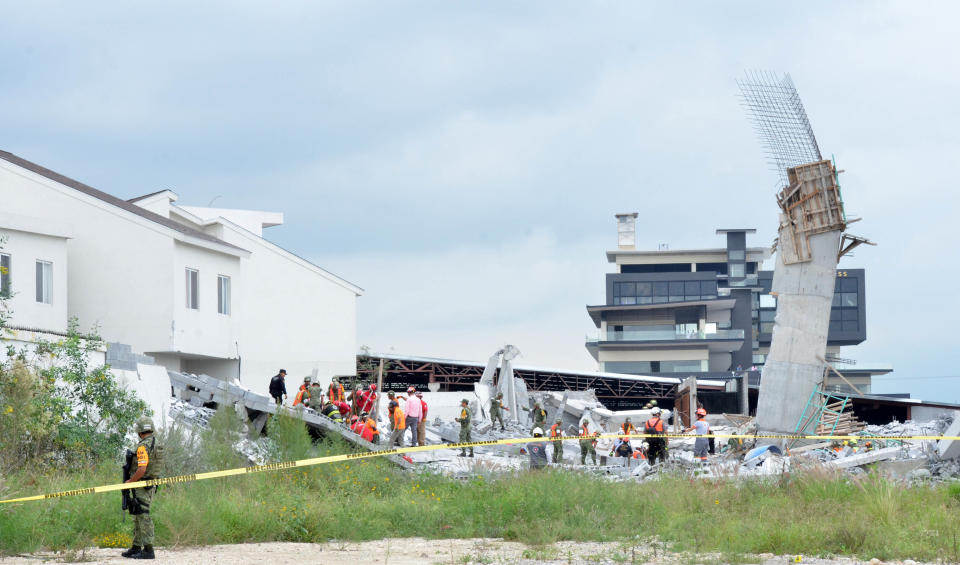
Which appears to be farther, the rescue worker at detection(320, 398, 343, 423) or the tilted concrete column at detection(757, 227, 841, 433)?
the tilted concrete column at detection(757, 227, 841, 433)

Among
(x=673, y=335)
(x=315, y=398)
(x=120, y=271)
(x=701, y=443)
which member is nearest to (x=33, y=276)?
(x=120, y=271)

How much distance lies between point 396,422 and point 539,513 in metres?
10.4

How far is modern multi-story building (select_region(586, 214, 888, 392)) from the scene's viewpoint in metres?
86.0

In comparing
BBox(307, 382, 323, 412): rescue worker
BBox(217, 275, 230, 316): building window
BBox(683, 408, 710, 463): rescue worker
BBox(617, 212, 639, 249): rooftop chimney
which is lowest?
BBox(683, 408, 710, 463): rescue worker

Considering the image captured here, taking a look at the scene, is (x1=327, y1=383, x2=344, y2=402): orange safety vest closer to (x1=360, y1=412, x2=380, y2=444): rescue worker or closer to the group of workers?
the group of workers

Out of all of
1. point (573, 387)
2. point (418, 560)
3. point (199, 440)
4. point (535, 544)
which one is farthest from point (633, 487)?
point (573, 387)

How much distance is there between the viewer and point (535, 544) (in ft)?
45.8

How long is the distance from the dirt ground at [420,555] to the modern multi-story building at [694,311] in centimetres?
6838

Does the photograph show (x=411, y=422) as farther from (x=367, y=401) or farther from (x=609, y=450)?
(x=609, y=450)

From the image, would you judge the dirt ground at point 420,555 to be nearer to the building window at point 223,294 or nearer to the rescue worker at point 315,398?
the rescue worker at point 315,398

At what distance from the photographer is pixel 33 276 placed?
27.3 m

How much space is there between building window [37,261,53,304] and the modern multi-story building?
59.2 metres

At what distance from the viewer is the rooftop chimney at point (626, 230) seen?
98438 mm

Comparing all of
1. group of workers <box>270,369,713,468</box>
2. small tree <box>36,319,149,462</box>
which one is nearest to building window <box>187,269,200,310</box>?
group of workers <box>270,369,713,468</box>
